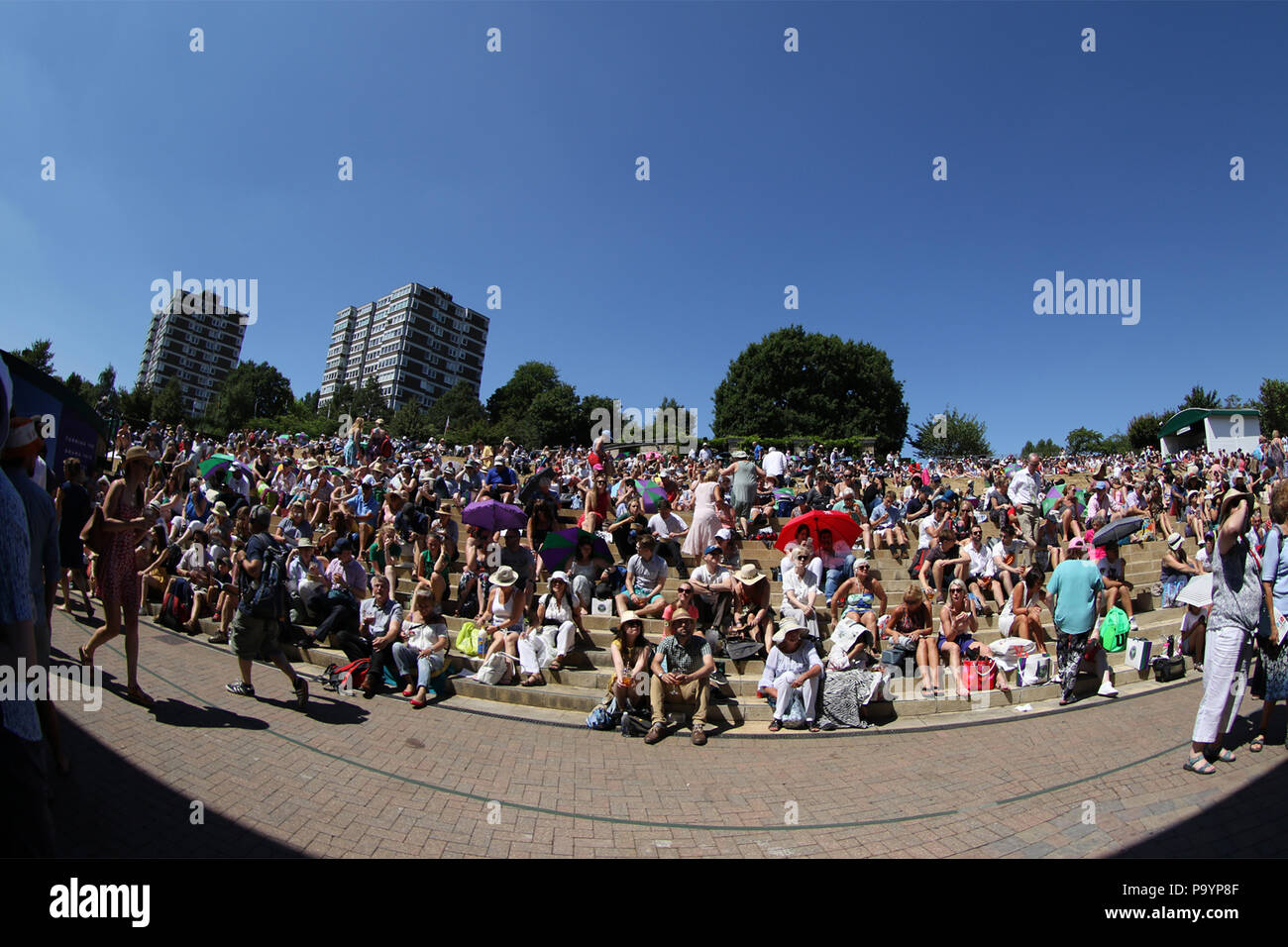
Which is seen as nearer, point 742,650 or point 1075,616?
point 1075,616

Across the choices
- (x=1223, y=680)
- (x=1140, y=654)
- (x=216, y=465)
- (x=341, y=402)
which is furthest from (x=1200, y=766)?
(x=341, y=402)

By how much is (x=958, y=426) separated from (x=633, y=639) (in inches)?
3585

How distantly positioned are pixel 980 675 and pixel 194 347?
164490mm

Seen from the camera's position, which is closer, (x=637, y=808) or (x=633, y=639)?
(x=637, y=808)

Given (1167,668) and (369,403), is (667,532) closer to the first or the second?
(1167,668)

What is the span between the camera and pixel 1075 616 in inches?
279

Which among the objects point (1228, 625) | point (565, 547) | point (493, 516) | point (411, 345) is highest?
point (411, 345)

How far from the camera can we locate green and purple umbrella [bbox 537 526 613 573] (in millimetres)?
8922

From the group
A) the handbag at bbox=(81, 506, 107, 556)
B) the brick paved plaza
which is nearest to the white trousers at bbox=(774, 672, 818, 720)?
the brick paved plaza

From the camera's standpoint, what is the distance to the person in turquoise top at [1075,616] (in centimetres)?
705

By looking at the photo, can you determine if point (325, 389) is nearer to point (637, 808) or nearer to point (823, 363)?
point (823, 363)

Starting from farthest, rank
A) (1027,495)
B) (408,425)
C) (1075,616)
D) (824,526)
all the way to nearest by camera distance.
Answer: (408,425) < (1027,495) < (824,526) < (1075,616)

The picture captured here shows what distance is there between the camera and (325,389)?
140000 millimetres
